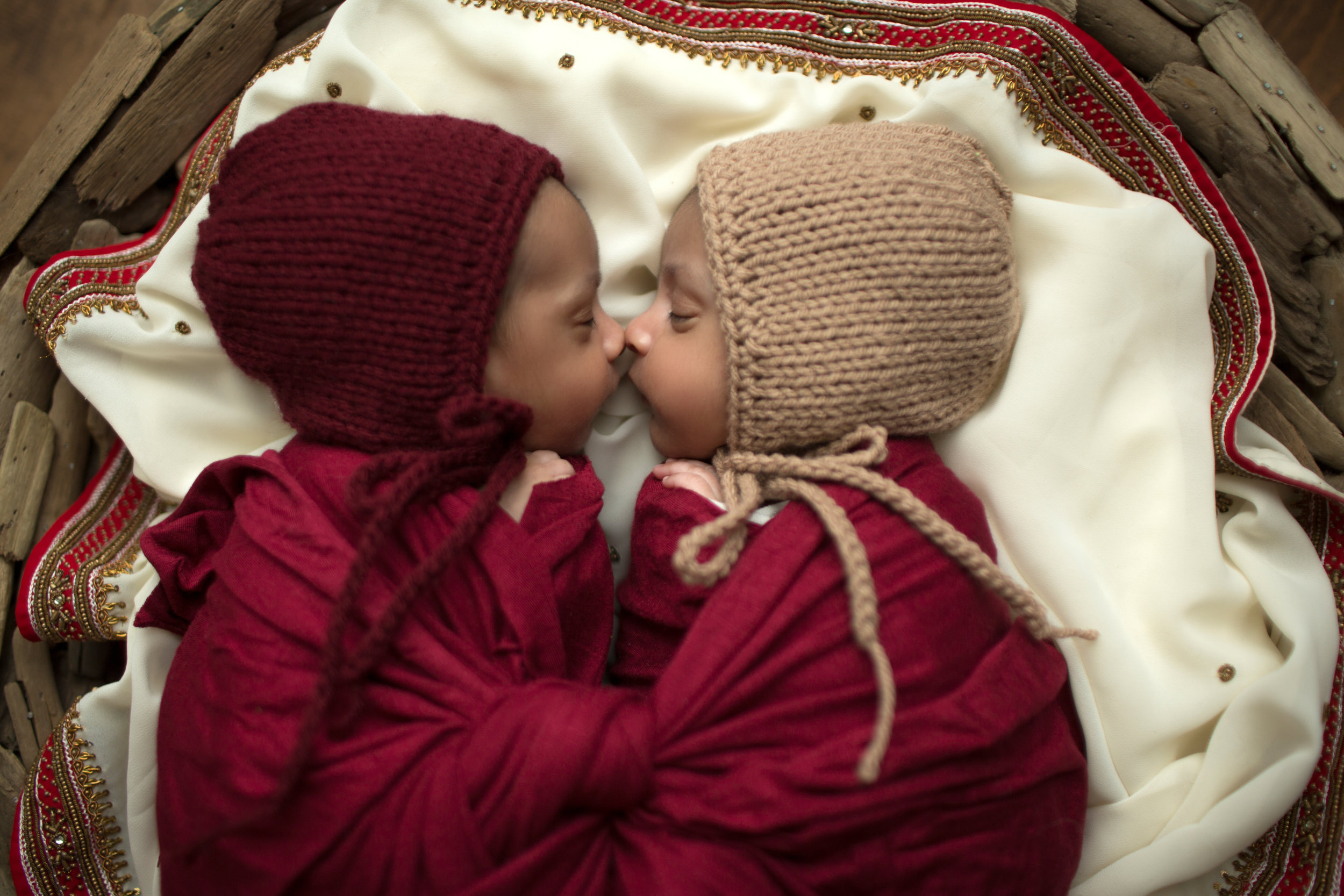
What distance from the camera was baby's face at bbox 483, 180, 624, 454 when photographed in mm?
1211

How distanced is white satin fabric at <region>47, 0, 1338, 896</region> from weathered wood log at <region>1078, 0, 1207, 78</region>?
0.29 meters

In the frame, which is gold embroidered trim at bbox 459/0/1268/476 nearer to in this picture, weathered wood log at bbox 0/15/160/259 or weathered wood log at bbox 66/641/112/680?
weathered wood log at bbox 0/15/160/259

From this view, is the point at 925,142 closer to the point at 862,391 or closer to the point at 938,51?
the point at 938,51

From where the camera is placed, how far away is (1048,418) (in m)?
1.31

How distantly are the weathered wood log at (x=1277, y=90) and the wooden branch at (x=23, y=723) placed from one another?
2436 millimetres

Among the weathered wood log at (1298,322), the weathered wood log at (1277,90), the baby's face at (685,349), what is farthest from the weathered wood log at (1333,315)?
the baby's face at (685,349)

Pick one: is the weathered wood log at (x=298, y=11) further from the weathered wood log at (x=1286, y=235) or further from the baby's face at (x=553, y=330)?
the weathered wood log at (x=1286, y=235)

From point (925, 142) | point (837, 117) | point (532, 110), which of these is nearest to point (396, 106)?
point (532, 110)

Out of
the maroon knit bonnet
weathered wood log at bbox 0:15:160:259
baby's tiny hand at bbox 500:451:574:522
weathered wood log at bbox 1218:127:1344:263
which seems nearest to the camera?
the maroon knit bonnet

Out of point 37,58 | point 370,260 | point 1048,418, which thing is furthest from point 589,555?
point 37,58

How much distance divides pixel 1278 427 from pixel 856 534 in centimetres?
89

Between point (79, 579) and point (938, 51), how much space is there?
5.94 ft

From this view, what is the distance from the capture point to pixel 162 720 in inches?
44.7

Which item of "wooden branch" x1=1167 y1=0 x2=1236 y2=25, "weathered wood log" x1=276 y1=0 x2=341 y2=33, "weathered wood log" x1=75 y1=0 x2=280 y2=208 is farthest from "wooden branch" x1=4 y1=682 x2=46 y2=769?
"wooden branch" x1=1167 y1=0 x2=1236 y2=25
